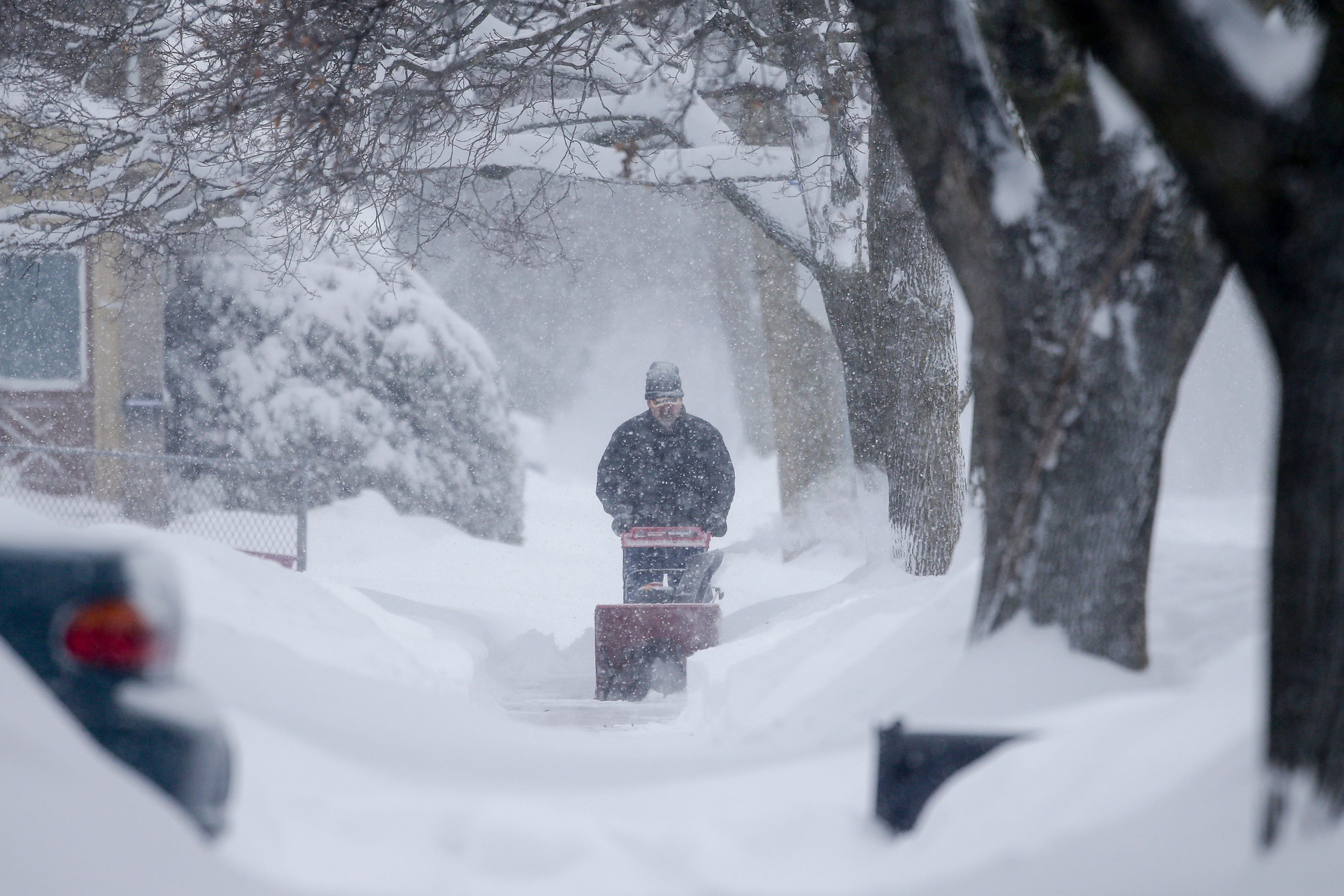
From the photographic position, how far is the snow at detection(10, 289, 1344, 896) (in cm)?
210

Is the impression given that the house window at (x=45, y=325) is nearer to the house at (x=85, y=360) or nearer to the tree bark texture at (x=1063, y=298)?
the house at (x=85, y=360)

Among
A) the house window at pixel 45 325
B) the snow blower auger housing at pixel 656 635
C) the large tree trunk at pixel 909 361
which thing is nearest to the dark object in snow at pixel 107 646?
the snow blower auger housing at pixel 656 635

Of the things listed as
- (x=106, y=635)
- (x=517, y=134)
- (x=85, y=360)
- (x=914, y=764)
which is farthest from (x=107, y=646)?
(x=85, y=360)

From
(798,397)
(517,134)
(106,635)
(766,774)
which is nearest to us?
(106,635)

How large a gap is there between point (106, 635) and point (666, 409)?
5507 millimetres

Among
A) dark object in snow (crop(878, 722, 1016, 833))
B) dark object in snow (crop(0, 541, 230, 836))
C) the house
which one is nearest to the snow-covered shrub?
the house

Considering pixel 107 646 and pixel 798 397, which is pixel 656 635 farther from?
pixel 798 397

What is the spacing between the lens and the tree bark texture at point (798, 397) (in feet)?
44.8

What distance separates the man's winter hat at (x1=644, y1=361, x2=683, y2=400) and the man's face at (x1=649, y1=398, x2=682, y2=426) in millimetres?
25

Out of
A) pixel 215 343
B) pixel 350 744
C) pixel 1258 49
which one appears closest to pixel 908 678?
pixel 350 744

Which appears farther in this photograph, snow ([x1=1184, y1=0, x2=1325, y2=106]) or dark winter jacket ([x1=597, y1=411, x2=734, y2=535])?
dark winter jacket ([x1=597, y1=411, x2=734, y2=535])

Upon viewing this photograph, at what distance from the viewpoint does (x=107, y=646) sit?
2035mm

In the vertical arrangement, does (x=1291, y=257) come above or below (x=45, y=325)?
below

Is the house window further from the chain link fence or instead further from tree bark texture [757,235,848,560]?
tree bark texture [757,235,848,560]
